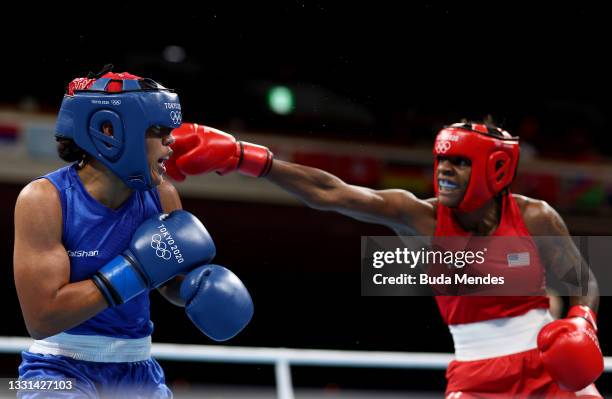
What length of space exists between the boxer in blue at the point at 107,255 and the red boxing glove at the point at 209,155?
57 centimetres

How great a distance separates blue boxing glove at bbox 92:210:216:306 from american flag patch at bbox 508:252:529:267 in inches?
48.4

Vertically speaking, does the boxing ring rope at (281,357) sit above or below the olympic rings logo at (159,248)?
below

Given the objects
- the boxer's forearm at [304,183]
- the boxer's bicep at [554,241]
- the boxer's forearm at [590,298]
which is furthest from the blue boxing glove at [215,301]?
the boxer's forearm at [590,298]

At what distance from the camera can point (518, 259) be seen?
289cm

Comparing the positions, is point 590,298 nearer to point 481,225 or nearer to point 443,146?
point 481,225

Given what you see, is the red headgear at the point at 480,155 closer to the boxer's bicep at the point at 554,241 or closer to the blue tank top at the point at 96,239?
the boxer's bicep at the point at 554,241

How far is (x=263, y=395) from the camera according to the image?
5551 mm

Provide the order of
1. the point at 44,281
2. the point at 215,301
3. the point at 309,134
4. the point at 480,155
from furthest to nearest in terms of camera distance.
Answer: the point at 309,134, the point at 480,155, the point at 215,301, the point at 44,281

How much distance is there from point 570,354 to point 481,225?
57 centimetres

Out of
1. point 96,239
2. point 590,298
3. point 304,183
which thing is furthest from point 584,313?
point 96,239

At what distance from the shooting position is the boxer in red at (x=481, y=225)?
8.89ft

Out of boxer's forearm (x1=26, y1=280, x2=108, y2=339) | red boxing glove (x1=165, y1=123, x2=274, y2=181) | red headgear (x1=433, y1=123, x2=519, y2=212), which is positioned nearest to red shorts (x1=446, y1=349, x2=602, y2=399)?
red headgear (x1=433, y1=123, x2=519, y2=212)

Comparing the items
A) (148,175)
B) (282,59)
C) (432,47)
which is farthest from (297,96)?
(148,175)

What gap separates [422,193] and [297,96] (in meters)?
1.25
